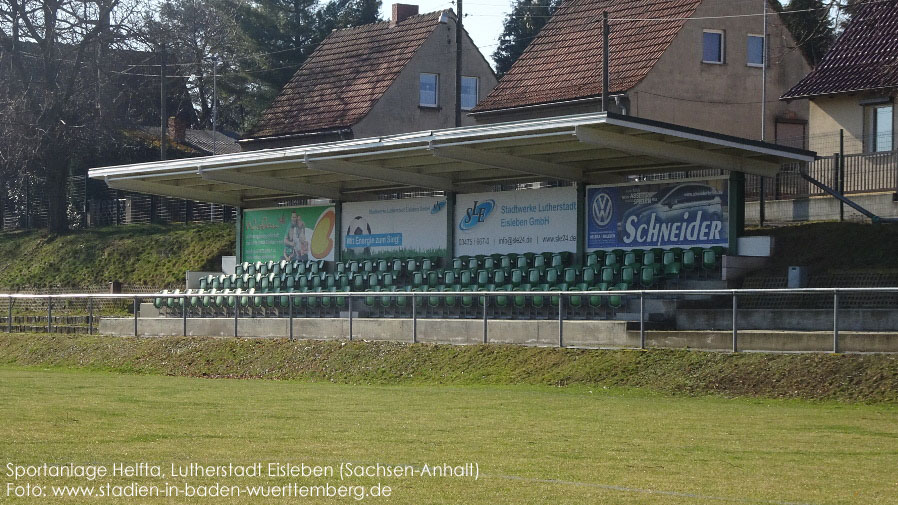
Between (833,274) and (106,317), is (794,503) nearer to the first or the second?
(833,274)

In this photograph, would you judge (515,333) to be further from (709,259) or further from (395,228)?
(395,228)

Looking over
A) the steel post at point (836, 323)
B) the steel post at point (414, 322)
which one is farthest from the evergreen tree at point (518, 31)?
the steel post at point (836, 323)

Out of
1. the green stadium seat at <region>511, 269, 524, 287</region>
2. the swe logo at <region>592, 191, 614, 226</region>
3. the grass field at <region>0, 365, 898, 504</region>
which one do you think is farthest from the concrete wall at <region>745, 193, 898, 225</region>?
the grass field at <region>0, 365, 898, 504</region>

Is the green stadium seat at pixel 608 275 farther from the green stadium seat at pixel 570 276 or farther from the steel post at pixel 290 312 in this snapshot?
the steel post at pixel 290 312

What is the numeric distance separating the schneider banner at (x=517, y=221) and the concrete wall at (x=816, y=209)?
521 cm

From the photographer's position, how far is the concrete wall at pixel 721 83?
130 feet

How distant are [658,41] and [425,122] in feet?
41.2

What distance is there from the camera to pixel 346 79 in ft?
166

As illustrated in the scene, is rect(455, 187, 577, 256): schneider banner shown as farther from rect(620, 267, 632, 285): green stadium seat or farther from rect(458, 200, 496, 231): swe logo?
rect(620, 267, 632, 285): green stadium seat

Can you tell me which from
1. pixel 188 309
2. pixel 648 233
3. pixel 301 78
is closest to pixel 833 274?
pixel 648 233

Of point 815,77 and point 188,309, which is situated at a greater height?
point 815,77

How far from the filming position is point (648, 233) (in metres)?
28.3

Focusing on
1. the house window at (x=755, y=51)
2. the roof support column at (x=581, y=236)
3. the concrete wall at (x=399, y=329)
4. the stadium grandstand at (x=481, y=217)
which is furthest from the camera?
the house window at (x=755, y=51)

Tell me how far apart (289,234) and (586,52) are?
41.9ft
